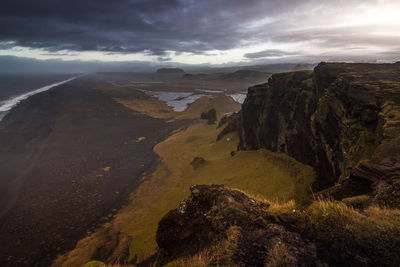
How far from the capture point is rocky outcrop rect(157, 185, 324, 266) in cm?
417

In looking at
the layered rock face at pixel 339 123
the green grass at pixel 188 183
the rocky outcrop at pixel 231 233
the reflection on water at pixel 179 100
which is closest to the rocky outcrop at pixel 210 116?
the reflection on water at pixel 179 100

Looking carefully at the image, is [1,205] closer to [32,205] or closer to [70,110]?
[32,205]

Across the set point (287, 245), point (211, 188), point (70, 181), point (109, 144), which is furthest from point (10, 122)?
point (287, 245)

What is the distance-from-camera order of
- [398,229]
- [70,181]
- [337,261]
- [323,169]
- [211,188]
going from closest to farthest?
1. [337,261]
2. [398,229]
3. [211,188]
4. [323,169]
5. [70,181]

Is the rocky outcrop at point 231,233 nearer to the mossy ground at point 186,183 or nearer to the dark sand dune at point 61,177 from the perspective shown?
the mossy ground at point 186,183

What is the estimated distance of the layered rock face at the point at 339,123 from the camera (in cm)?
663

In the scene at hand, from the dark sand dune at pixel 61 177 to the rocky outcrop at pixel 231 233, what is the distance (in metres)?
11.0

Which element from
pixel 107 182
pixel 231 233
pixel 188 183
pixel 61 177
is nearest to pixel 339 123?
pixel 231 233

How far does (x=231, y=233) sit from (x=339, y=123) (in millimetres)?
8649

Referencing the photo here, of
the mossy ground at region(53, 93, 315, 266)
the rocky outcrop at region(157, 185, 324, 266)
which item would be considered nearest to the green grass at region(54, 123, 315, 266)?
the mossy ground at region(53, 93, 315, 266)

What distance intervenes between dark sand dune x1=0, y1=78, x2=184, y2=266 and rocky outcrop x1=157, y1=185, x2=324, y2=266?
36.2 feet

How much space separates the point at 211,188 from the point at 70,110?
207ft

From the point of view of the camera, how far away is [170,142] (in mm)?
32719

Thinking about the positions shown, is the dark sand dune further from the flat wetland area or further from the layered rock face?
the layered rock face
